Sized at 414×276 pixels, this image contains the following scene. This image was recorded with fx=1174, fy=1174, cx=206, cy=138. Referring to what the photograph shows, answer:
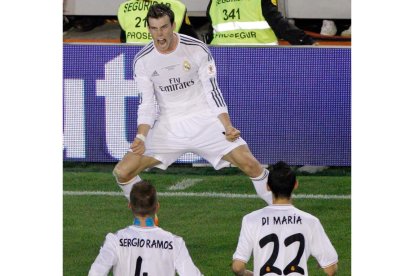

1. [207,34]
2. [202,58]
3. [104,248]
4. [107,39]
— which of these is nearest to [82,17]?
[107,39]

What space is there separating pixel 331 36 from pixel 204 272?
2.27 meters

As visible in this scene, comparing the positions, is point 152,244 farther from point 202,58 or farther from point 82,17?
point 82,17

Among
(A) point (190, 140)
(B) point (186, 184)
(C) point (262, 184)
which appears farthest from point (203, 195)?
(C) point (262, 184)

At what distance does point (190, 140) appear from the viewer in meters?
7.96

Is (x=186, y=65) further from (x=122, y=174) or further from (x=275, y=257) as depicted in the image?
(x=275, y=257)

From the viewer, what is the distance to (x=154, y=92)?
308 inches

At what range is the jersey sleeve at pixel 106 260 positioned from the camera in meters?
6.12

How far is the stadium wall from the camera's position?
8508mm

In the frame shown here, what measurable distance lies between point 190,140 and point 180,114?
194 millimetres

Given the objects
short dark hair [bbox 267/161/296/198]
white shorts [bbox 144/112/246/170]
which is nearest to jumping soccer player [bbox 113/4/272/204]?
white shorts [bbox 144/112/246/170]

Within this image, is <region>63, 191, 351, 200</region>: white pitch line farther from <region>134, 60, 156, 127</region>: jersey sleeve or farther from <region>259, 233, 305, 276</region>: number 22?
<region>259, 233, 305, 276</region>: number 22

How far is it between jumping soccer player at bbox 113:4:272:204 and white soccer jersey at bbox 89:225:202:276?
156 centimetres

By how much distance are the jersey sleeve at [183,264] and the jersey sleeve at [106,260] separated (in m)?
0.34

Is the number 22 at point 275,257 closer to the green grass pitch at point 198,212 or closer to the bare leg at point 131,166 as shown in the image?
the green grass pitch at point 198,212
